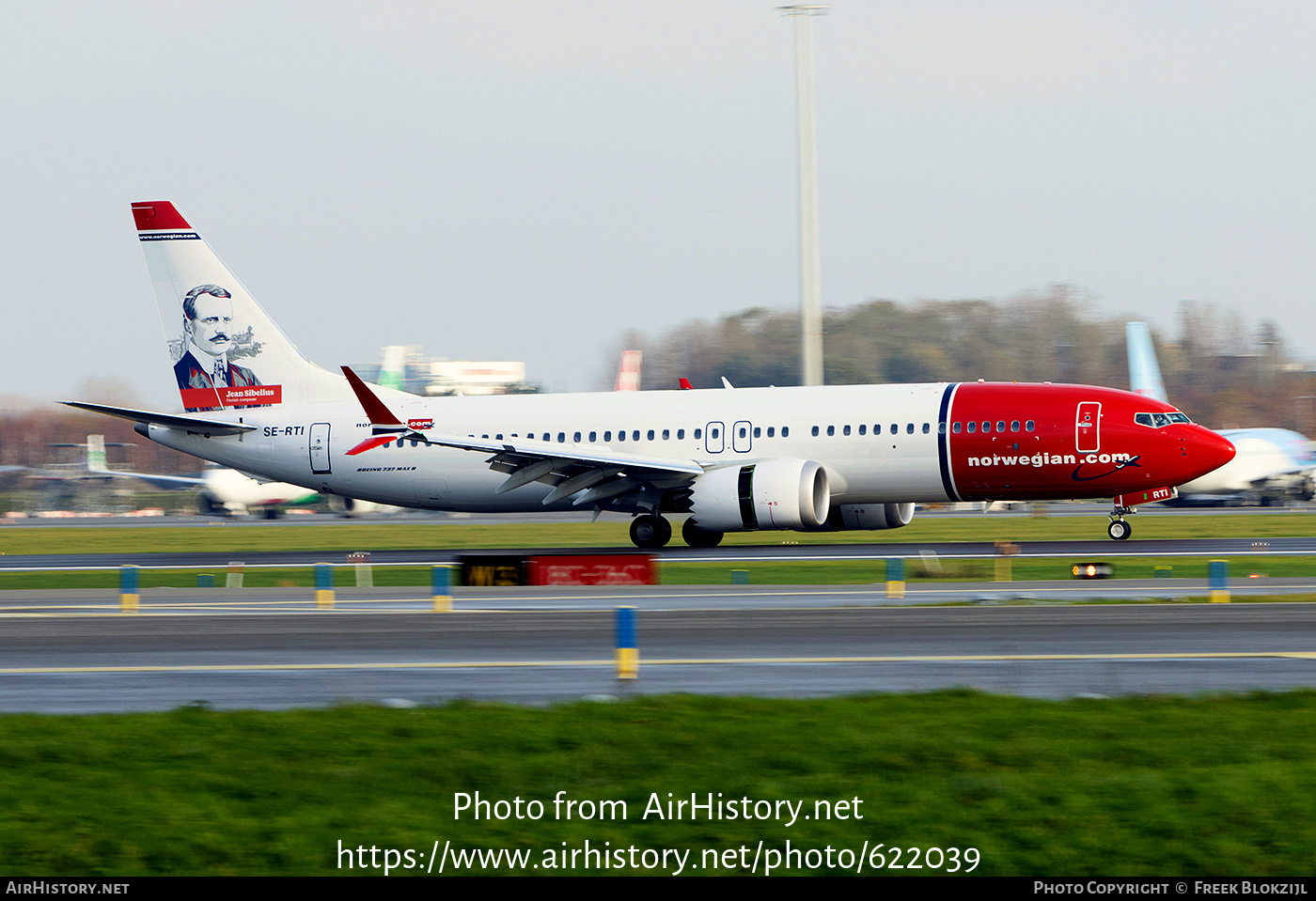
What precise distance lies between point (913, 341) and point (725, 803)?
257 feet

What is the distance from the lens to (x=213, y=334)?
127ft

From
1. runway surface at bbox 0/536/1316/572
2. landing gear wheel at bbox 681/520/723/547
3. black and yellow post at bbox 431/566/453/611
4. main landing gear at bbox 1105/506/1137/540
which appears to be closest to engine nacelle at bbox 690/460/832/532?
runway surface at bbox 0/536/1316/572

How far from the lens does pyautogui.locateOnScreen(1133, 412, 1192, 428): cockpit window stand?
107 feet

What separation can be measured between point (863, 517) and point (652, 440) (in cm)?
612

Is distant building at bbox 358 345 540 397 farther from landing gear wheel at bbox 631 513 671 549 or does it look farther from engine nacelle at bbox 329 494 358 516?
landing gear wheel at bbox 631 513 671 549

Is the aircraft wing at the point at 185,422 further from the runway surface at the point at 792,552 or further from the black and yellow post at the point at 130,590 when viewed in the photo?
the black and yellow post at the point at 130,590

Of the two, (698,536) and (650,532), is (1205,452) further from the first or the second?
(650,532)

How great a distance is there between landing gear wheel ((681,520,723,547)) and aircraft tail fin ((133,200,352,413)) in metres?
10.5

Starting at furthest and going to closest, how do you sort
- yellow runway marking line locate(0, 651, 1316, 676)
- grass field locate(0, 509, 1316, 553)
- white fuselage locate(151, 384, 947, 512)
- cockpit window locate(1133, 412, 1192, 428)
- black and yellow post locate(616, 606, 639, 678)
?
grass field locate(0, 509, 1316, 553) → white fuselage locate(151, 384, 947, 512) → cockpit window locate(1133, 412, 1192, 428) → yellow runway marking line locate(0, 651, 1316, 676) → black and yellow post locate(616, 606, 639, 678)

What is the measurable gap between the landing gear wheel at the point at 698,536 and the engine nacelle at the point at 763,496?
1.85 meters

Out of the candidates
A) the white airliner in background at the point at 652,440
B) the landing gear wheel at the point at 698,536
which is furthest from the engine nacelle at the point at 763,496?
the landing gear wheel at the point at 698,536

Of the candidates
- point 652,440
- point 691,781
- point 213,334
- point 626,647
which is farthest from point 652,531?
point 691,781

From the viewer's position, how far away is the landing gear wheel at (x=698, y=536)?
35469mm

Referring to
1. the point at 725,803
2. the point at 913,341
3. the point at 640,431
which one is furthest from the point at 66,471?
the point at 725,803
